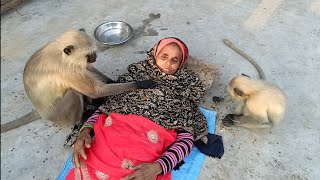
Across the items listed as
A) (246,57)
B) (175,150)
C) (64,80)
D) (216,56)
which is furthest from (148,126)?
(246,57)

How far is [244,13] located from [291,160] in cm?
251

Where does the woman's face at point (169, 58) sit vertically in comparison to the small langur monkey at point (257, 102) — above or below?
above

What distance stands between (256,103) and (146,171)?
1.22 m

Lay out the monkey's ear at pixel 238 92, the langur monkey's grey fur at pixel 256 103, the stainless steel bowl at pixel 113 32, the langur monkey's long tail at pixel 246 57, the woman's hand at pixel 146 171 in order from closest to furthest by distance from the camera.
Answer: the woman's hand at pixel 146 171 < the langur monkey's grey fur at pixel 256 103 < the monkey's ear at pixel 238 92 < the langur monkey's long tail at pixel 246 57 < the stainless steel bowl at pixel 113 32

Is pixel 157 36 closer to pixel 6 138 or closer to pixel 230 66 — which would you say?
pixel 230 66

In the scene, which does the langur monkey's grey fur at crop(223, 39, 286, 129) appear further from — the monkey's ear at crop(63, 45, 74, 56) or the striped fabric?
the monkey's ear at crop(63, 45, 74, 56)

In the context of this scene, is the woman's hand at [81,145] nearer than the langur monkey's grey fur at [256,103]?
Yes

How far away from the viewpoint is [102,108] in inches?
130

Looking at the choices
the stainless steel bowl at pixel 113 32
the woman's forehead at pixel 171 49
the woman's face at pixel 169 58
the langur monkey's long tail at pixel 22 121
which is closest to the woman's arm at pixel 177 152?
the woman's face at pixel 169 58

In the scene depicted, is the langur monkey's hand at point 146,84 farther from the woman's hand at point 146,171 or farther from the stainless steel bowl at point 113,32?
the stainless steel bowl at point 113,32

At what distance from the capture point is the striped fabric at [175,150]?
289 cm

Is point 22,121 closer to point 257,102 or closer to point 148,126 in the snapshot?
point 148,126

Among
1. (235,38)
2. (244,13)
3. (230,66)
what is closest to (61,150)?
(230,66)

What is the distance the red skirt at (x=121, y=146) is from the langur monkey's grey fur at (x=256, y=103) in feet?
2.57
